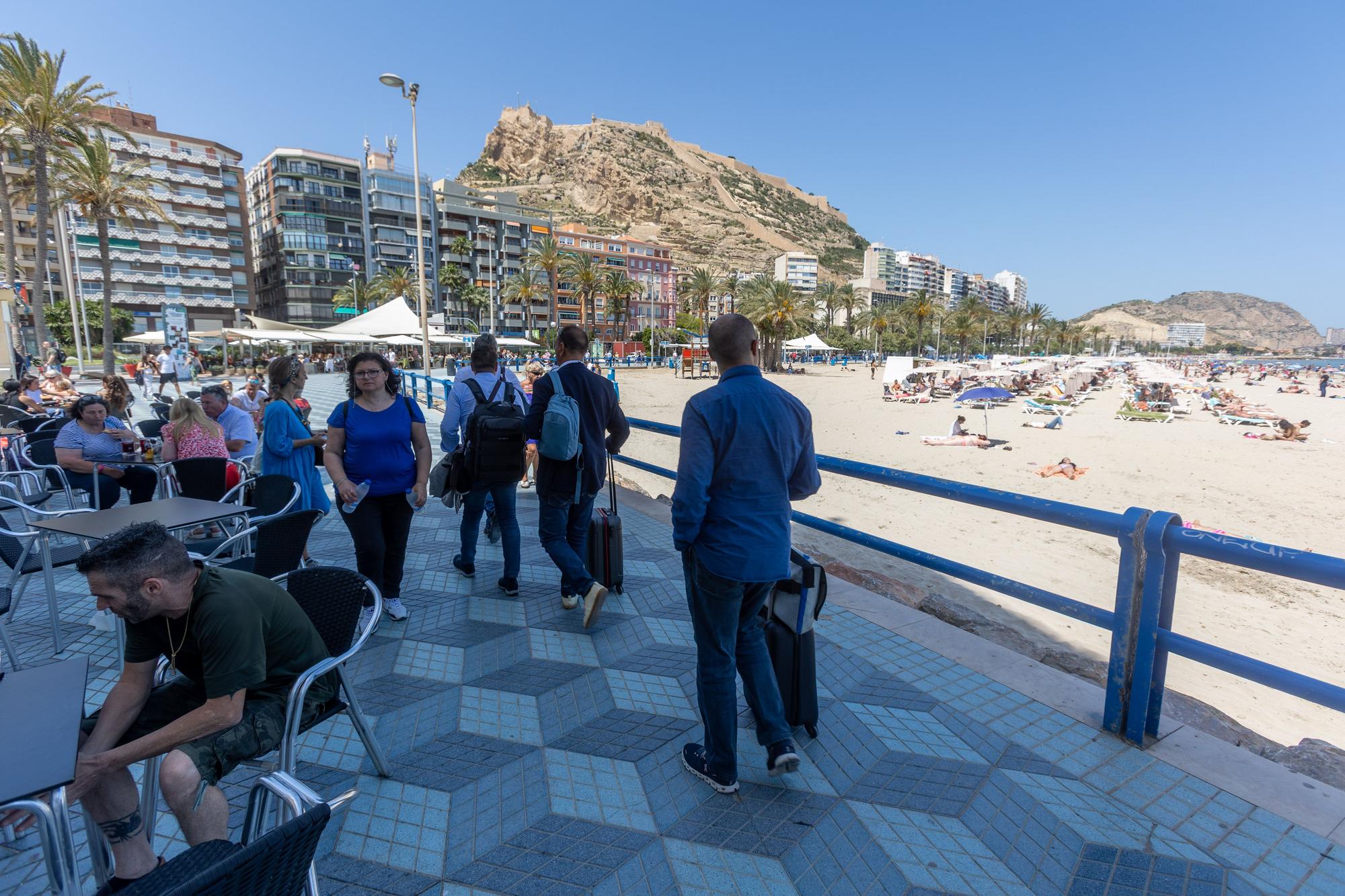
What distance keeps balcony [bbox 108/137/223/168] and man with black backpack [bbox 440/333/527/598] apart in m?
77.5

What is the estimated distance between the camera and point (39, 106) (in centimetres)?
2273

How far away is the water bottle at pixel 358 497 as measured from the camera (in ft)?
11.9

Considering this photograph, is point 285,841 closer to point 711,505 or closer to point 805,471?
point 711,505

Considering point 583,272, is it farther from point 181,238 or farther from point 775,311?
point 181,238

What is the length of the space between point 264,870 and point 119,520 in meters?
3.22

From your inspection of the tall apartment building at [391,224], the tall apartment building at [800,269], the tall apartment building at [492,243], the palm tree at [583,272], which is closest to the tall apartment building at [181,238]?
the tall apartment building at [391,224]

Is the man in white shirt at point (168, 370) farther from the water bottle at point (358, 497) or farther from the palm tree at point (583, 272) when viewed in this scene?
the palm tree at point (583, 272)

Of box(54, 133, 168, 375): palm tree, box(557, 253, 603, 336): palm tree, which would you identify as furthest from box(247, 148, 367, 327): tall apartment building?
box(54, 133, 168, 375): palm tree

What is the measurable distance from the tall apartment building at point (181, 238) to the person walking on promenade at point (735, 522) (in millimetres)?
75107

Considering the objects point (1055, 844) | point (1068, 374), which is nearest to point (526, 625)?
point (1055, 844)

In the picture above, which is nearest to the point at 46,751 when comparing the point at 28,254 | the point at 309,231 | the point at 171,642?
the point at 171,642

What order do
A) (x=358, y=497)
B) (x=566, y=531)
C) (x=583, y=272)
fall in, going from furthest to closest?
1. (x=583, y=272)
2. (x=566, y=531)
3. (x=358, y=497)

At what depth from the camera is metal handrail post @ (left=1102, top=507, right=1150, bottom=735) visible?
245 cm

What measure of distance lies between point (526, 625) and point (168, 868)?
2594 millimetres
